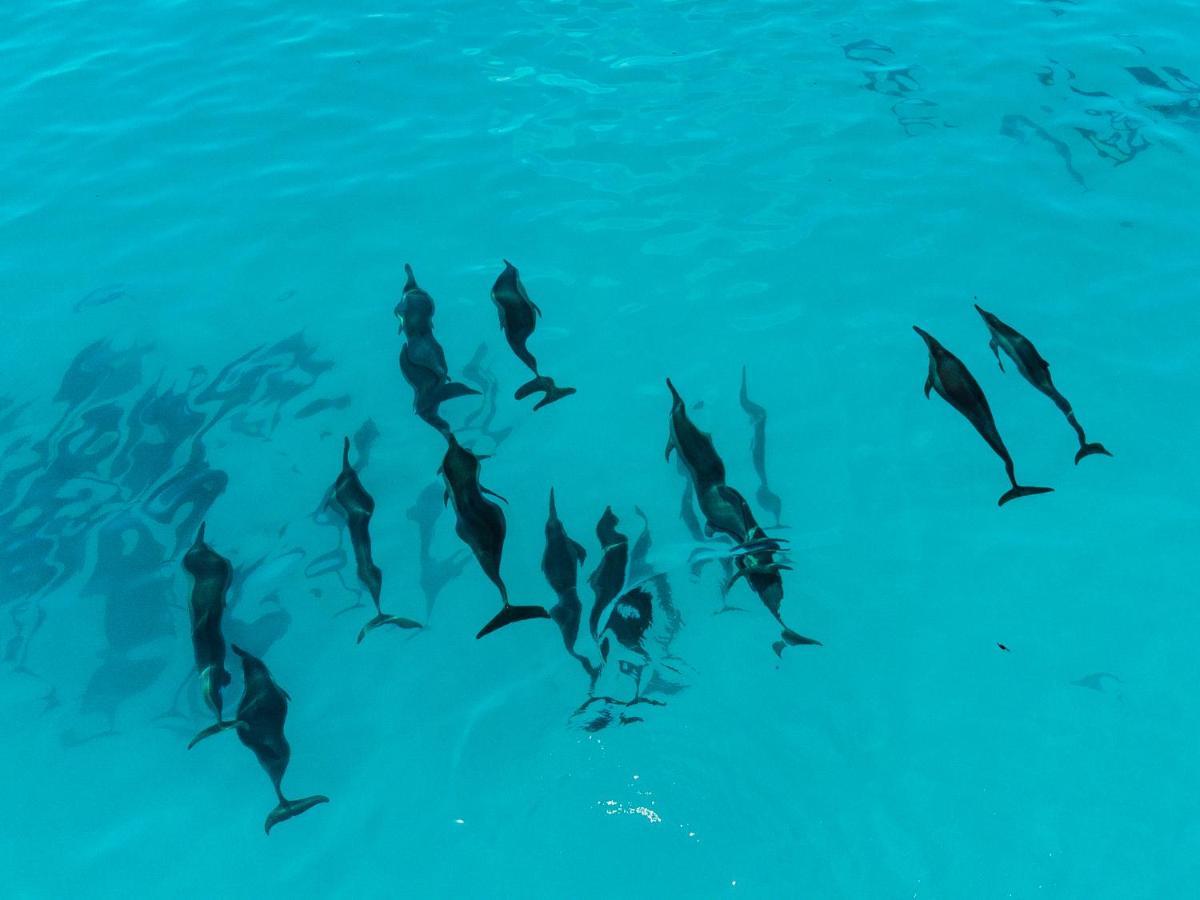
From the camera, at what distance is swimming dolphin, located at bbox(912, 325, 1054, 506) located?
568 cm

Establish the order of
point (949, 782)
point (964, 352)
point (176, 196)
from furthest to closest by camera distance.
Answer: point (176, 196) < point (964, 352) < point (949, 782)

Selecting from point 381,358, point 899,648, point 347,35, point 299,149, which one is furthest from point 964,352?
point 347,35

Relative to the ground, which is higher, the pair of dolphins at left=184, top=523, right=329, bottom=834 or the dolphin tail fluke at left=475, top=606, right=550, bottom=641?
the dolphin tail fluke at left=475, top=606, right=550, bottom=641

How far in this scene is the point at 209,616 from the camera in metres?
5.68

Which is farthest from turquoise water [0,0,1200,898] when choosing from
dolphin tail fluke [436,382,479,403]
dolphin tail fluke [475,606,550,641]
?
dolphin tail fluke [475,606,550,641]

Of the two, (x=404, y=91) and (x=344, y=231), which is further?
(x=404, y=91)

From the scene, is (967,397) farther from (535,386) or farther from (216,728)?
(216,728)

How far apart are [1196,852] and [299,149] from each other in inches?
391

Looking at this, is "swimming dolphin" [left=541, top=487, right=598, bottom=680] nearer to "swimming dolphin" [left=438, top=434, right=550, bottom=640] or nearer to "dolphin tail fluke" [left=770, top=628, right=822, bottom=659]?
"swimming dolphin" [left=438, top=434, right=550, bottom=640]

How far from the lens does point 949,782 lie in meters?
5.30

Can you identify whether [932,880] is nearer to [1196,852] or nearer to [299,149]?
[1196,852]

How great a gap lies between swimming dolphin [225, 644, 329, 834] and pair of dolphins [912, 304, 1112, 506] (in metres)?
4.48

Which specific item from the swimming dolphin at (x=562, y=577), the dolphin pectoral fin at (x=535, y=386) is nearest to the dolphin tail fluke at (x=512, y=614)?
the swimming dolphin at (x=562, y=577)

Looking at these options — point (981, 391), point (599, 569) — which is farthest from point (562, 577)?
point (981, 391)
